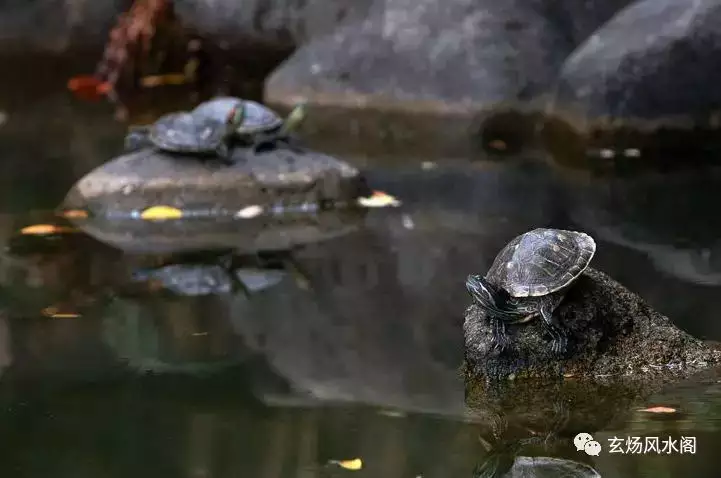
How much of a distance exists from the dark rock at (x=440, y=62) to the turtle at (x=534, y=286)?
5979 millimetres

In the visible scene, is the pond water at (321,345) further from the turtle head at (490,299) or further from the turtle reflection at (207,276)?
the turtle head at (490,299)

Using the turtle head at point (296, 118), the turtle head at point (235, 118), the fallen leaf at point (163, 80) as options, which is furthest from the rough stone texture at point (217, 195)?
the fallen leaf at point (163, 80)

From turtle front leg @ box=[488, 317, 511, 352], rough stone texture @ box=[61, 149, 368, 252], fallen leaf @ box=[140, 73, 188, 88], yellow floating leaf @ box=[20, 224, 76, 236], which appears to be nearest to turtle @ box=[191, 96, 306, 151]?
rough stone texture @ box=[61, 149, 368, 252]

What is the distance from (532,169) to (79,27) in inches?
356

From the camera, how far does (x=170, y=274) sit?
5168 millimetres

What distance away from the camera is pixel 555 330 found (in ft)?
11.4

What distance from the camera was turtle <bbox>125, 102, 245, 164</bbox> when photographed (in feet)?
21.4

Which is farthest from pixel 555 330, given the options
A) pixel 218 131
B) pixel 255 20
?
pixel 255 20

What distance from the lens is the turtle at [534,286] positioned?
3.45 m

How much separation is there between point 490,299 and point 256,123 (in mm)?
3770

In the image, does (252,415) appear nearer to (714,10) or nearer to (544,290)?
(544,290)

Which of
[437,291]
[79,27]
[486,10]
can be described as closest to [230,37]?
[79,27]

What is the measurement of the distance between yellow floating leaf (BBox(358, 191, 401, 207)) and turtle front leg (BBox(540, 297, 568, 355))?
3.19m

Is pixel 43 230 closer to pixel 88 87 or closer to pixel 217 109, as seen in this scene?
pixel 217 109
